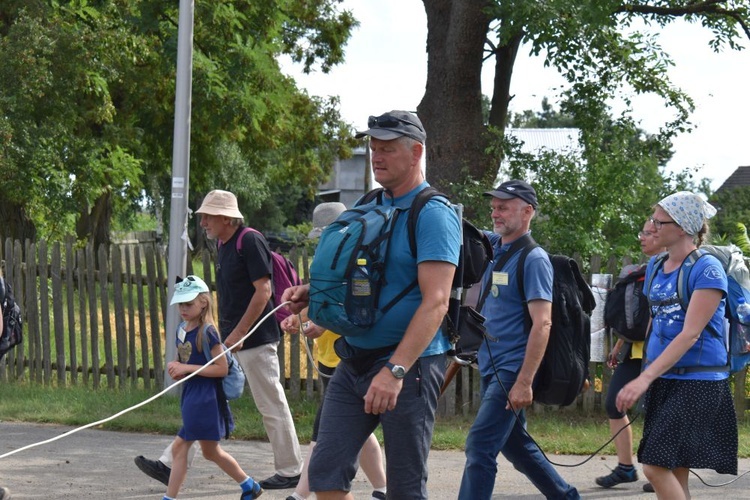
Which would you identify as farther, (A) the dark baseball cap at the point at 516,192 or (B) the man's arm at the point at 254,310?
Result: (B) the man's arm at the point at 254,310

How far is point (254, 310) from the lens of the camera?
6.50 meters

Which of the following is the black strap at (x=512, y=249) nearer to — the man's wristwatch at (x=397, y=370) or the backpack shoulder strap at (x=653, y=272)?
the backpack shoulder strap at (x=653, y=272)

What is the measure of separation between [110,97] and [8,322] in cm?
1414

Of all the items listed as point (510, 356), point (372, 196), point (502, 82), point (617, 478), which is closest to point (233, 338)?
point (510, 356)

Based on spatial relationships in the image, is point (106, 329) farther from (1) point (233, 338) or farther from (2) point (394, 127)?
(2) point (394, 127)

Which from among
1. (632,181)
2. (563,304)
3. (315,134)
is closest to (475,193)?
(632,181)

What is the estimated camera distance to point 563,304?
18.3 feet

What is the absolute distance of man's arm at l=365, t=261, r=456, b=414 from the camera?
151 inches

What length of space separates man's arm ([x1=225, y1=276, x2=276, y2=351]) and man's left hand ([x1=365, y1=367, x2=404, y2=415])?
8.88 ft

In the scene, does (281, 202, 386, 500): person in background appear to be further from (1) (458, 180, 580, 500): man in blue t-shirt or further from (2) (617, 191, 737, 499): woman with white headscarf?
(2) (617, 191, 737, 499): woman with white headscarf

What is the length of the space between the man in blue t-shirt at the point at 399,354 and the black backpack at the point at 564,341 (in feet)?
4.77

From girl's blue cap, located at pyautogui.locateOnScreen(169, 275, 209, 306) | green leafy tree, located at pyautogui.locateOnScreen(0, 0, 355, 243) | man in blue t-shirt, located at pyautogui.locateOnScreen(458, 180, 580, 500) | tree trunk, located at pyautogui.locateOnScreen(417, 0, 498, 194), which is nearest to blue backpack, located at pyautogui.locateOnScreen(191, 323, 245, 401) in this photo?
girl's blue cap, located at pyautogui.locateOnScreen(169, 275, 209, 306)

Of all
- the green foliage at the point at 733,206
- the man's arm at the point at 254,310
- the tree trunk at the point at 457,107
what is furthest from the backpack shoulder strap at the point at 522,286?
the green foliage at the point at 733,206

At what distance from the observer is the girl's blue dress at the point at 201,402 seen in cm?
588
